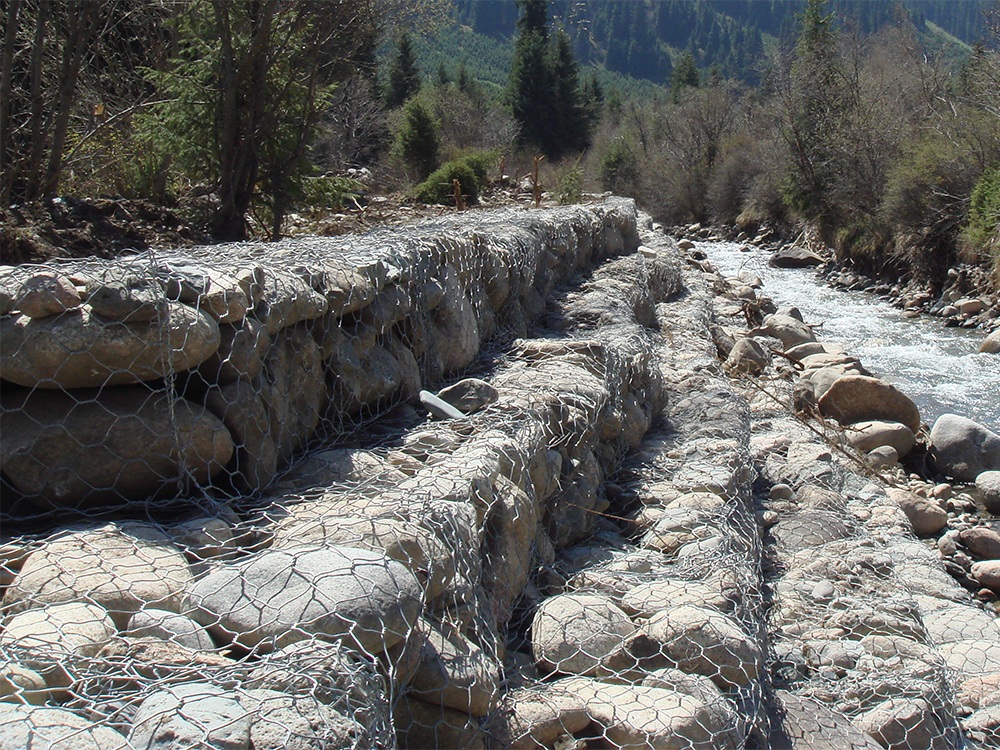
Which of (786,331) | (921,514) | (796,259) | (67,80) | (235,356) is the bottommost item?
(796,259)

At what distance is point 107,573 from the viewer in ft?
6.05

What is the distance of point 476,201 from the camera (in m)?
15.7

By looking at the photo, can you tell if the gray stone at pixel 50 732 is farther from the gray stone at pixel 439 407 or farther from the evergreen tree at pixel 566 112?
the evergreen tree at pixel 566 112

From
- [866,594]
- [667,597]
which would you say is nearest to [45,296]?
[667,597]

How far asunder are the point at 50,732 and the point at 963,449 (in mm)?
6984

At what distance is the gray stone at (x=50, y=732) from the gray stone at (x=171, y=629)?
0.31 metres

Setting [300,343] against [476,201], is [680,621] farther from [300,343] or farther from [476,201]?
[476,201]

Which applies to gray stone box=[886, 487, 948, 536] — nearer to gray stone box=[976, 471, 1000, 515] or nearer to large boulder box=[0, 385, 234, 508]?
gray stone box=[976, 471, 1000, 515]

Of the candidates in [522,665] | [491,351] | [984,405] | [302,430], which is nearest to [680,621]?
[522,665]

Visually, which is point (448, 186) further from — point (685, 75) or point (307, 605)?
point (685, 75)

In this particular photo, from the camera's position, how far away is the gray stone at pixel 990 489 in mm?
6071

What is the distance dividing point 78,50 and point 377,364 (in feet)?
14.9

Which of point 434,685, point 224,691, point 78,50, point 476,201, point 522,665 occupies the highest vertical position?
point 78,50

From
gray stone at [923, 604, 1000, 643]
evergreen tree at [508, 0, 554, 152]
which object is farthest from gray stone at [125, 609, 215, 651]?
evergreen tree at [508, 0, 554, 152]
